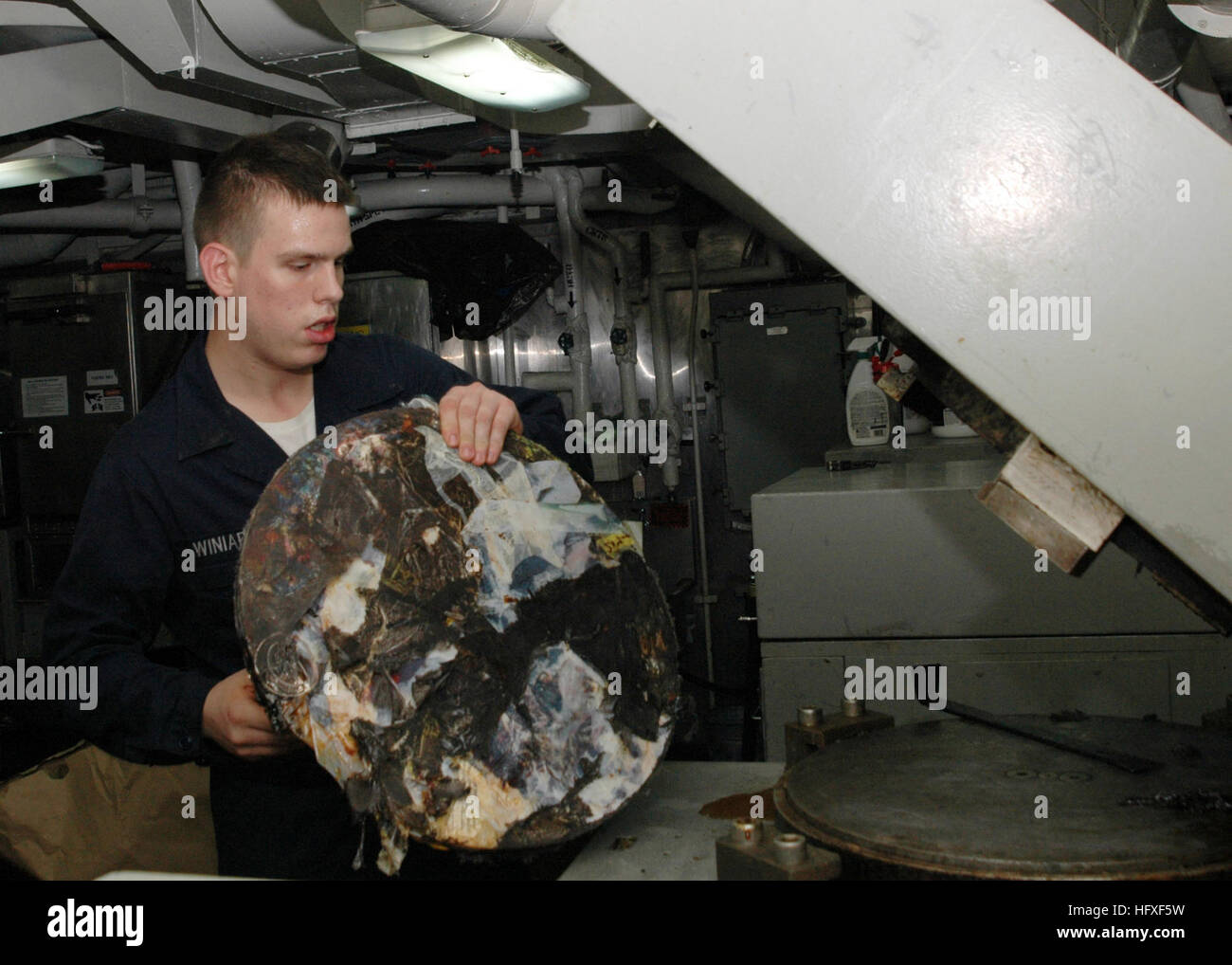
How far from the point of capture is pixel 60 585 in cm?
158

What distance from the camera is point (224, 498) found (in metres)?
1.68

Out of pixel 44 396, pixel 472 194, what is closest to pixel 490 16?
pixel 472 194

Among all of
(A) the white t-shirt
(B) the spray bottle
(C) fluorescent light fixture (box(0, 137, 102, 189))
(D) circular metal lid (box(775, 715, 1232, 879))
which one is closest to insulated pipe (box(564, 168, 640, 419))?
(B) the spray bottle

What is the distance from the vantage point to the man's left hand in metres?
1.28

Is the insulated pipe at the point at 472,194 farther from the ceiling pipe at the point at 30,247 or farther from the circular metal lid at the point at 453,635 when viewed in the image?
the circular metal lid at the point at 453,635

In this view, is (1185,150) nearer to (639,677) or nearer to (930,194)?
(930,194)

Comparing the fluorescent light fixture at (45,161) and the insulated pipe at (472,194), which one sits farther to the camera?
the insulated pipe at (472,194)

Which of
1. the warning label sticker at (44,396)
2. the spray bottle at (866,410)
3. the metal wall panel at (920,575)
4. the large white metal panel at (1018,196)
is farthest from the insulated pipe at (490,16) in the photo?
the warning label sticker at (44,396)

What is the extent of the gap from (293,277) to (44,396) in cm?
371

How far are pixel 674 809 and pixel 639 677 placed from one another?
298mm

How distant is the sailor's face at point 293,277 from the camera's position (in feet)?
5.31

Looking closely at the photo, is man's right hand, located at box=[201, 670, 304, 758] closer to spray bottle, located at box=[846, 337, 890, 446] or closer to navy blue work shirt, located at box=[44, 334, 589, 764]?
navy blue work shirt, located at box=[44, 334, 589, 764]

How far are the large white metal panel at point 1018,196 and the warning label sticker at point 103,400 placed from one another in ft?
14.1

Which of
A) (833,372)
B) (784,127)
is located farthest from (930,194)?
(833,372)
